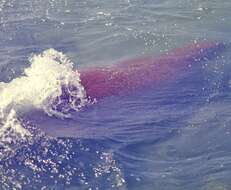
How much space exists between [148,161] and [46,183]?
1384 mm

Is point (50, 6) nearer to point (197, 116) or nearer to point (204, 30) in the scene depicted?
point (204, 30)

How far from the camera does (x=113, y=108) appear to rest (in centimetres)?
812

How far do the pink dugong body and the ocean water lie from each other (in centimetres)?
16

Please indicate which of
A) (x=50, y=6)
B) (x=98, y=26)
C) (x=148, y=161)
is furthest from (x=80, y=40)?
(x=148, y=161)

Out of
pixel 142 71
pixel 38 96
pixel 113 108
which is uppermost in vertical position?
pixel 142 71

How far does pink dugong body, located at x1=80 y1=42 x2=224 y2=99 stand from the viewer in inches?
340

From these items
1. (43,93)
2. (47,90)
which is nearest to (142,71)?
(47,90)

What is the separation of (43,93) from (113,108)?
1.14 m

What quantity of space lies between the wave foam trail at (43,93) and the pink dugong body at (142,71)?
265mm

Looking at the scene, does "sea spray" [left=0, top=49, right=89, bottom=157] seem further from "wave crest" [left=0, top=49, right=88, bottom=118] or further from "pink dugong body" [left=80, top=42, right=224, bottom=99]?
"pink dugong body" [left=80, top=42, right=224, bottom=99]

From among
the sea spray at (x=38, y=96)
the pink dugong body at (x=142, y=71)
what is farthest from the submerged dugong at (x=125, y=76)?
the sea spray at (x=38, y=96)

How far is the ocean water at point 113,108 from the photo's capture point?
6590 mm

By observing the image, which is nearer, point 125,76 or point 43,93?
point 43,93

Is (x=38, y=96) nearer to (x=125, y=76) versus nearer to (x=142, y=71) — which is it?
(x=125, y=76)
